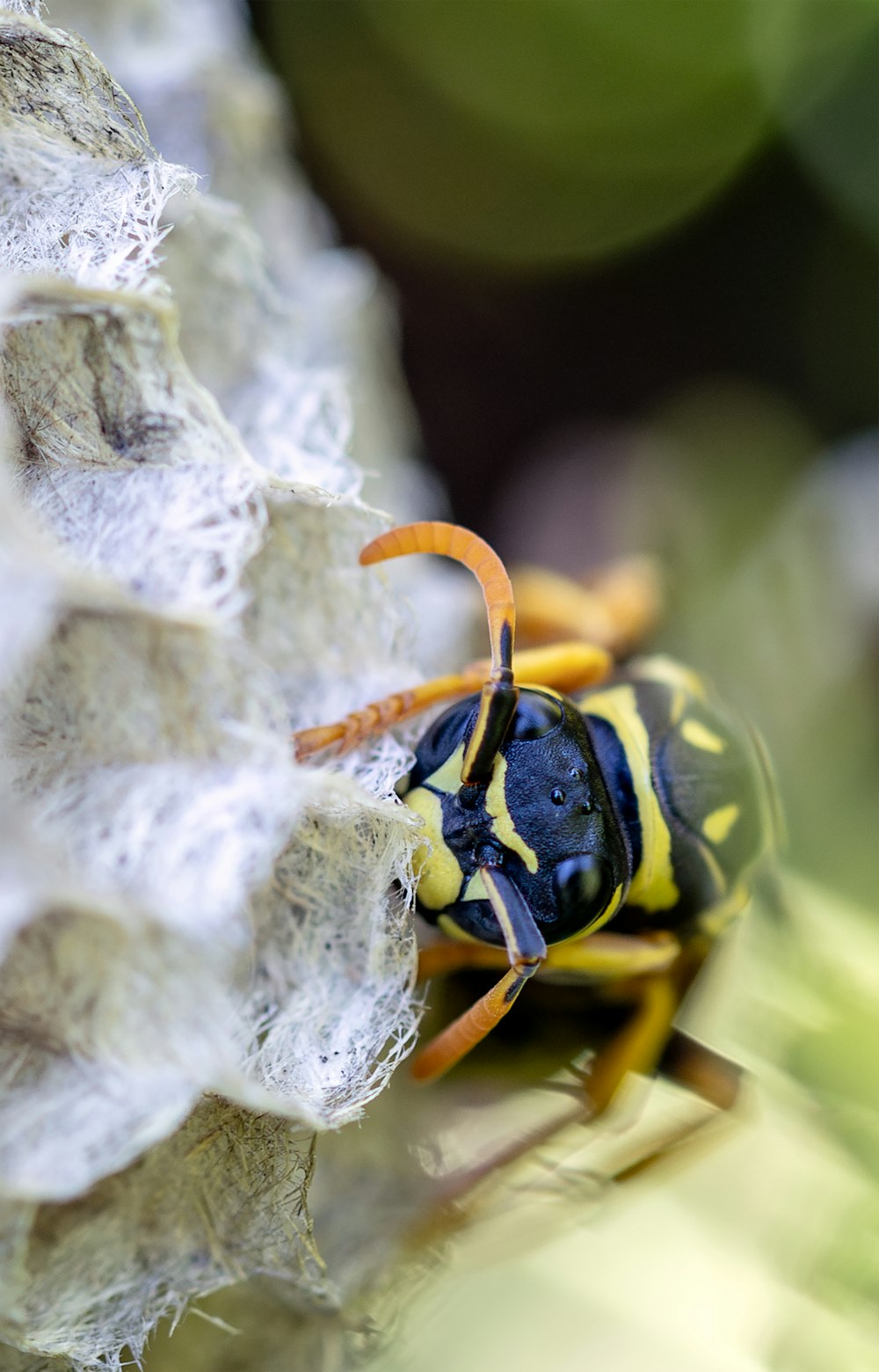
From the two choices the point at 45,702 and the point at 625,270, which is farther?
the point at 625,270

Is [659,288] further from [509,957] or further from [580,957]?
[509,957]

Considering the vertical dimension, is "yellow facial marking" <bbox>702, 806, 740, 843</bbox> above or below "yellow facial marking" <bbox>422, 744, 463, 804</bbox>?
below

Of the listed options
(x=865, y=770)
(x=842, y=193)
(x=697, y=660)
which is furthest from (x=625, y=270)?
(x=865, y=770)

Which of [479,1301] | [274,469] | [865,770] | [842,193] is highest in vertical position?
[842,193]

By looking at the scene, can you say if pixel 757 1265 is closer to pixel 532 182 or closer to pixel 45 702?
pixel 45 702

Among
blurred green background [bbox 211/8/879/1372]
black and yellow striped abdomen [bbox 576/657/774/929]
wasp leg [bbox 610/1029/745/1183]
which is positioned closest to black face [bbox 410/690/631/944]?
black and yellow striped abdomen [bbox 576/657/774/929]

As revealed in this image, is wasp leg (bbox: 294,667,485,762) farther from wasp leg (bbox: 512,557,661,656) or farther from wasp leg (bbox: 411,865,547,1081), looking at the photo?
wasp leg (bbox: 512,557,661,656)
